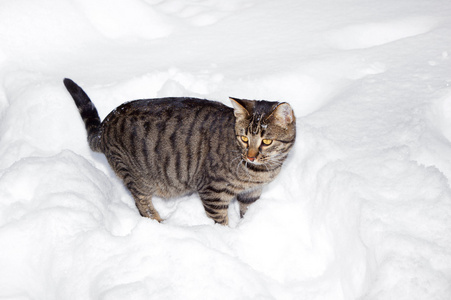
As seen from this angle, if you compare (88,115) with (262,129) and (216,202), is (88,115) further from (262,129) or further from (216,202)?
(262,129)

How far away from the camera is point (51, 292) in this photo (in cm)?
210

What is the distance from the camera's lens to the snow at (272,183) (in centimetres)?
206

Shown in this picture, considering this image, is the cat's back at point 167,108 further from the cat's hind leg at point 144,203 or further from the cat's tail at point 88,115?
the cat's hind leg at point 144,203

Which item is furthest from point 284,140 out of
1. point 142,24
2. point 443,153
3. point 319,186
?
point 142,24

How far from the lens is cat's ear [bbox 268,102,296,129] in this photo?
238cm

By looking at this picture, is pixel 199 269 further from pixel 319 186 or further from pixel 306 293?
pixel 319 186

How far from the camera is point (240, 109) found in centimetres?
248

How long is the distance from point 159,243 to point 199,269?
0.28 m

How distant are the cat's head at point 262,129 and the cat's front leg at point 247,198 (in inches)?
14.6

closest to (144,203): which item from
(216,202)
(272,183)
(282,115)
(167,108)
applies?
(216,202)

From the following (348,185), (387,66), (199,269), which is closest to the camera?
(199,269)

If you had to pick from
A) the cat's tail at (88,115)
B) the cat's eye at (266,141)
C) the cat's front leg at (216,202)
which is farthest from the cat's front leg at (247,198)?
the cat's tail at (88,115)

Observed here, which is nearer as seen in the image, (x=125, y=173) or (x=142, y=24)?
(x=125, y=173)

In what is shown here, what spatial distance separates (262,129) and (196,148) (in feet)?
1.86
